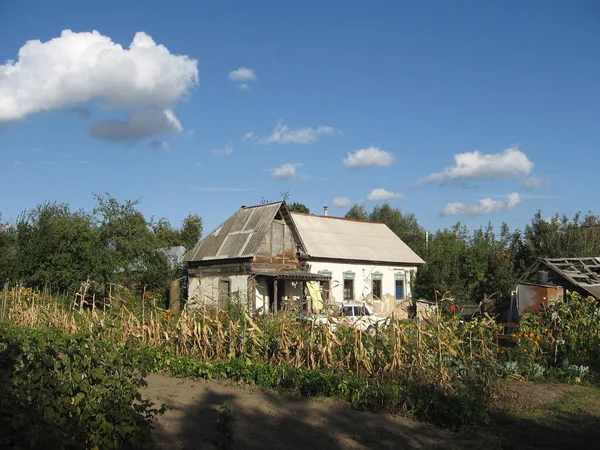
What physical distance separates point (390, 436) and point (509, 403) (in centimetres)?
266

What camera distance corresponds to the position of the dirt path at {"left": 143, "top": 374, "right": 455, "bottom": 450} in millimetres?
6914

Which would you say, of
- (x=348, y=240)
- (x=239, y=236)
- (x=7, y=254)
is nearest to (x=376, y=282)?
(x=348, y=240)

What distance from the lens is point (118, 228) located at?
26.8 meters

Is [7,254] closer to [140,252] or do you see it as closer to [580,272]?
[140,252]

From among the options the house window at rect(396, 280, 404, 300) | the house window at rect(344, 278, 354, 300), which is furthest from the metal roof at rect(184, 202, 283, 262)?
the house window at rect(396, 280, 404, 300)

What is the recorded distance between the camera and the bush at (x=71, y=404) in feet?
15.4

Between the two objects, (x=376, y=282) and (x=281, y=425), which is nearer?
(x=281, y=425)

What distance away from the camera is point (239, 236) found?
95.1 feet

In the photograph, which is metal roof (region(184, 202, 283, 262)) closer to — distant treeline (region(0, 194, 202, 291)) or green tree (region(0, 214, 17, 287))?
distant treeline (region(0, 194, 202, 291))

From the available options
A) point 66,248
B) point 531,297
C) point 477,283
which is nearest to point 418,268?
point 477,283

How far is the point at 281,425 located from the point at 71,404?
3.25 m

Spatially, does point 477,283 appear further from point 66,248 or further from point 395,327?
point 395,327

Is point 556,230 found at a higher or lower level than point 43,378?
higher

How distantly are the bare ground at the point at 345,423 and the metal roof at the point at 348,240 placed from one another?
20899mm
